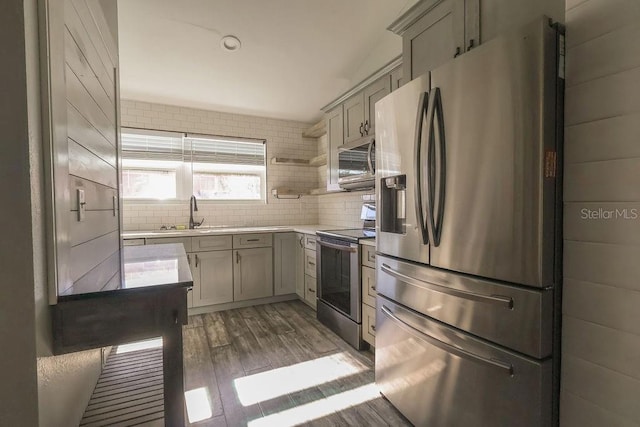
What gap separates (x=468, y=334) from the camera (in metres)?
1.29

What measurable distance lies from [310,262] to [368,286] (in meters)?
1.14

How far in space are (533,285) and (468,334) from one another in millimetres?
368

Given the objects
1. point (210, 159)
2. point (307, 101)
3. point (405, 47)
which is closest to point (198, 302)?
point (210, 159)

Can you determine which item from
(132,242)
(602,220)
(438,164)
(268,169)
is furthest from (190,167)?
(602,220)

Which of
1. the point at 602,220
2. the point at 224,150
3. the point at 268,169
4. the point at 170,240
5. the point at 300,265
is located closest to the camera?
the point at 602,220

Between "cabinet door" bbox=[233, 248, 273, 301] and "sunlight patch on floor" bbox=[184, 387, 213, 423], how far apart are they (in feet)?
5.10

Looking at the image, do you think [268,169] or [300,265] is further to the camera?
[268,169]

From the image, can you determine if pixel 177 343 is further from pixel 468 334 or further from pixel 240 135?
pixel 240 135

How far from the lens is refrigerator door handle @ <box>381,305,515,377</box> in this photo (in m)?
1.16

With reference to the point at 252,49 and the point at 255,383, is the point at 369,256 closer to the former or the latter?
the point at 255,383

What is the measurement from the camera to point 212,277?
10.9 ft

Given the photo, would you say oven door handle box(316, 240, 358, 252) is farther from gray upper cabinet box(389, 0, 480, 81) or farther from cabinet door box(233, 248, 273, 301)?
gray upper cabinet box(389, 0, 480, 81)

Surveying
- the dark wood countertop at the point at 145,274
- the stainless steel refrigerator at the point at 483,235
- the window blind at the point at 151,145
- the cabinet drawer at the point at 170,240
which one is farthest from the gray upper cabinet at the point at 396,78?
the window blind at the point at 151,145

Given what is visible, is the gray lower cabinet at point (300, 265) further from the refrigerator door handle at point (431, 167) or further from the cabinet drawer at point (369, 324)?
the refrigerator door handle at point (431, 167)
